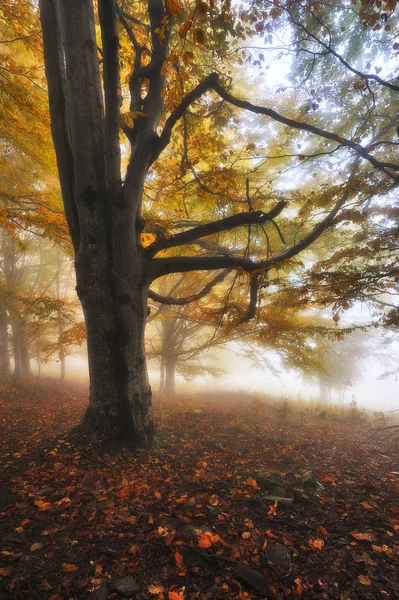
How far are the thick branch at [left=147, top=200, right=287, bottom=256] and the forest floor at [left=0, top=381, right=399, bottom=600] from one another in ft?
10.8

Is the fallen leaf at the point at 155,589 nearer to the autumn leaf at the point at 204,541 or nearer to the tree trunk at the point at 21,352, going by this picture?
the autumn leaf at the point at 204,541

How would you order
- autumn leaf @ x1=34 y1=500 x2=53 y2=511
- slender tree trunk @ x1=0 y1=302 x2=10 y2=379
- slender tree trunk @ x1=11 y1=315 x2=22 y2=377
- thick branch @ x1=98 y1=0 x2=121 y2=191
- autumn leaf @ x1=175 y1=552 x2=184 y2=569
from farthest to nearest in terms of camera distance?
slender tree trunk @ x1=11 y1=315 x2=22 y2=377 < slender tree trunk @ x1=0 y1=302 x2=10 y2=379 < thick branch @ x1=98 y1=0 x2=121 y2=191 < autumn leaf @ x1=34 y1=500 x2=53 y2=511 < autumn leaf @ x1=175 y1=552 x2=184 y2=569

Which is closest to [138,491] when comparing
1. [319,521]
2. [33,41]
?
[319,521]

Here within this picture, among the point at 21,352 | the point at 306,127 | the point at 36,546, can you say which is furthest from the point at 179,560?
the point at 21,352

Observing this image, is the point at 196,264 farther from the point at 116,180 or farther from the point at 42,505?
the point at 42,505

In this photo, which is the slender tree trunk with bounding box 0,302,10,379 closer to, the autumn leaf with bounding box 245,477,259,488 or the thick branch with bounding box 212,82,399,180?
the autumn leaf with bounding box 245,477,259,488

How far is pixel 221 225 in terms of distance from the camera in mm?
4363

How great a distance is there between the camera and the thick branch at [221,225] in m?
4.08

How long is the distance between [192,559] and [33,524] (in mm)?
1545

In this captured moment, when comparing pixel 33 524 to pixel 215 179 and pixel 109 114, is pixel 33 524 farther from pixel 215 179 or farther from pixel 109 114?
pixel 215 179

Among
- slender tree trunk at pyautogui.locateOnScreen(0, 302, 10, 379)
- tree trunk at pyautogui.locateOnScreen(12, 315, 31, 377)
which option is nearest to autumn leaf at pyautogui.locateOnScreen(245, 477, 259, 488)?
slender tree trunk at pyautogui.locateOnScreen(0, 302, 10, 379)

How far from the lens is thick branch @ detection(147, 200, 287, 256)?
13.4 feet

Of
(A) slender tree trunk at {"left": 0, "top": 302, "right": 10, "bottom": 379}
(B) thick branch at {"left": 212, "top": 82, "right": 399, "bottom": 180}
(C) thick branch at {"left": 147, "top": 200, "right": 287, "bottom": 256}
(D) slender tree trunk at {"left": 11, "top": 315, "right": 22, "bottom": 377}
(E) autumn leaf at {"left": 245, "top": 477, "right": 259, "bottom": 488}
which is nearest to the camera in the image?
(E) autumn leaf at {"left": 245, "top": 477, "right": 259, "bottom": 488}

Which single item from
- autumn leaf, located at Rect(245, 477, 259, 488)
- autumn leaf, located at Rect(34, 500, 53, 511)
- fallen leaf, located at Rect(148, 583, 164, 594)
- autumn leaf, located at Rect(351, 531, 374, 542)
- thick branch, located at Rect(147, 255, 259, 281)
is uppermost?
thick branch, located at Rect(147, 255, 259, 281)
